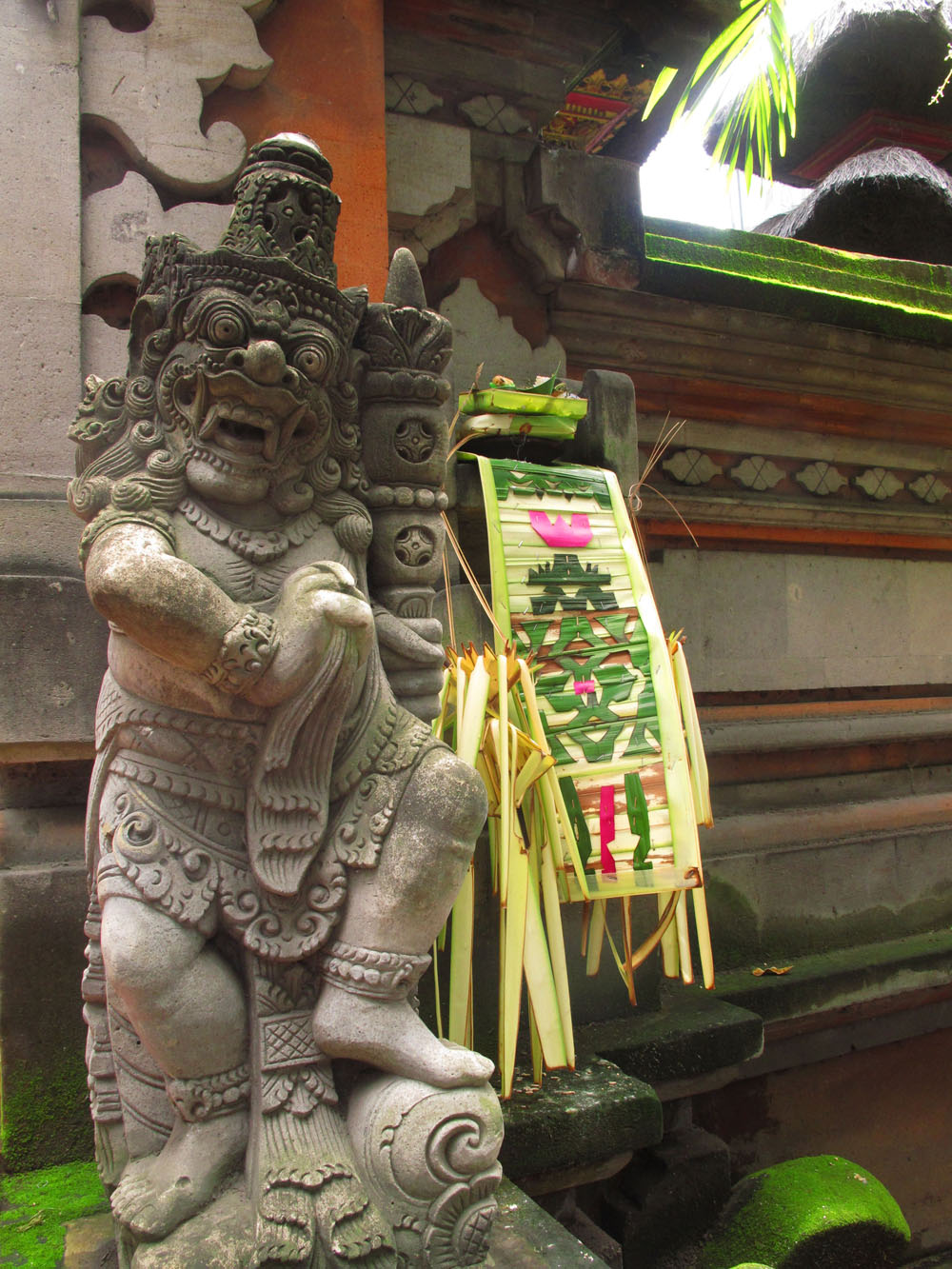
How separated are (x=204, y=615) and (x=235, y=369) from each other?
0.48 m

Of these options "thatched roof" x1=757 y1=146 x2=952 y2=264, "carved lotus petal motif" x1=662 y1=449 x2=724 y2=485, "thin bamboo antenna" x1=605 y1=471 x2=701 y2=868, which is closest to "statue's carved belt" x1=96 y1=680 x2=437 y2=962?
"thin bamboo antenna" x1=605 y1=471 x2=701 y2=868

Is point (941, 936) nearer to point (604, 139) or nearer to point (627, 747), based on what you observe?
point (627, 747)

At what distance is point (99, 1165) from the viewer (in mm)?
1747

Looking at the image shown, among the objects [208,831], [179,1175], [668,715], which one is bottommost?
[179,1175]

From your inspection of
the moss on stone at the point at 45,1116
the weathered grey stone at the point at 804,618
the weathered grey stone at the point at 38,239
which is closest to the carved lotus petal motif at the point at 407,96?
the weathered grey stone at the point at 38,239

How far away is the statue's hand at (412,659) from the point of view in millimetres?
2014

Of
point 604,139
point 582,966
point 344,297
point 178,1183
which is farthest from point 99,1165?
point 604,139

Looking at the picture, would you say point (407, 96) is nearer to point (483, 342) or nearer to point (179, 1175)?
point (483, 342)

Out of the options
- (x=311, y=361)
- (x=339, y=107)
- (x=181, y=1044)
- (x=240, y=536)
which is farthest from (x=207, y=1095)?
(x=339, y=107)

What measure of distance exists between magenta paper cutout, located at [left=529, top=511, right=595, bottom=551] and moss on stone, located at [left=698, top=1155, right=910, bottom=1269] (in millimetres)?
1920

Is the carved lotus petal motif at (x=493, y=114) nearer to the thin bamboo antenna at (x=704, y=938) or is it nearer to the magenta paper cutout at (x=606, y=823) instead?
the magenta paper cutout at (x=606, y=823)

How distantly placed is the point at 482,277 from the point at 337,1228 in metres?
3.12

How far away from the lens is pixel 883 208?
5.60m

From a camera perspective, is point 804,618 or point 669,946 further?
point 804,618
